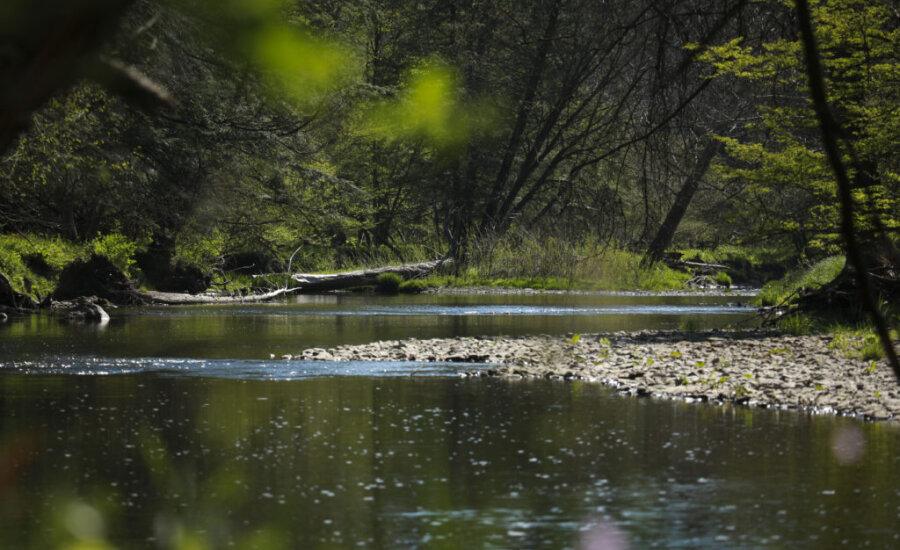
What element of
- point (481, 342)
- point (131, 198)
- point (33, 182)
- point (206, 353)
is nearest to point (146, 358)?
point (206, 353)

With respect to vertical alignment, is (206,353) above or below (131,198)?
below

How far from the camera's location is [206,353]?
50.5 feet

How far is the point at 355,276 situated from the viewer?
3472 cm

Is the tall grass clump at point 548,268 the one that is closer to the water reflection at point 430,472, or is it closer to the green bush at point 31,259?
the green bush at point 31,259

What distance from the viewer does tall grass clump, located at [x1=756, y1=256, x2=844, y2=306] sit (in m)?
20.6

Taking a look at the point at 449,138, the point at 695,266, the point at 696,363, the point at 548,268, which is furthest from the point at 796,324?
the point at 695,266

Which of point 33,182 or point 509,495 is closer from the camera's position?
point 509,495

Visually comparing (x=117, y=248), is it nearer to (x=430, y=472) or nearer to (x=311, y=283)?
→ (x=311, y=283)

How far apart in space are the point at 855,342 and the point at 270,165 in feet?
47.4

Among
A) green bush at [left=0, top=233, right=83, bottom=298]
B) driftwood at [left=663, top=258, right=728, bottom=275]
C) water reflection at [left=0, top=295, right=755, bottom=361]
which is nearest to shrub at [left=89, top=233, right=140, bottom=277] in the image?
green bush at [left=0, top=233, right=83, bottom=298]

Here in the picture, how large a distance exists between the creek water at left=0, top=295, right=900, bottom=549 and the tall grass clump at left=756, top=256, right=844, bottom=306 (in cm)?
949

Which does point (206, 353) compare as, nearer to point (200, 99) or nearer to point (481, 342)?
point (481, 342)

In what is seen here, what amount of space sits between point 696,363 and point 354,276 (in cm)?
2231

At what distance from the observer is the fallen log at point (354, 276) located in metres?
33.9
